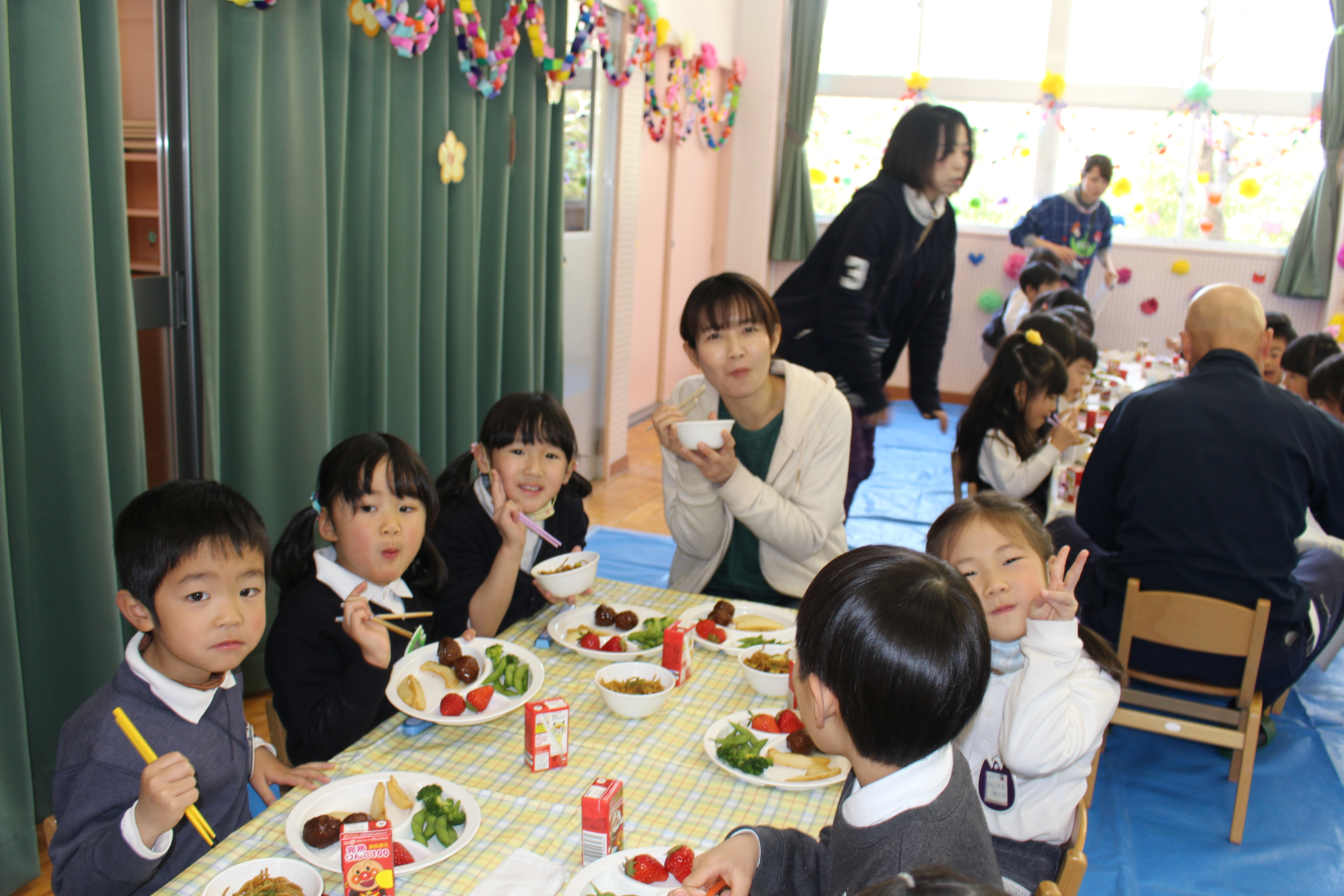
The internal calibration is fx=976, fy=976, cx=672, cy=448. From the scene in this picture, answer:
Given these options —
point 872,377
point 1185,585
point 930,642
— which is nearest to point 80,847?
point 930,642

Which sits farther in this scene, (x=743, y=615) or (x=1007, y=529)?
(x=743, y=615)

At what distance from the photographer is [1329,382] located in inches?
127

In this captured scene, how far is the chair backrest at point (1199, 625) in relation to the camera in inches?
88.9

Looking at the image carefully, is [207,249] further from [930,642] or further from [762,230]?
[762,230]

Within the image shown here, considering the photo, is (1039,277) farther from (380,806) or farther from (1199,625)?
(380,806)

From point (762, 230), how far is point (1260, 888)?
19.7 ft

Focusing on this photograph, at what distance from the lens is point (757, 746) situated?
142cm

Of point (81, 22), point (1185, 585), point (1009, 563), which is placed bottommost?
point (1185, 585)

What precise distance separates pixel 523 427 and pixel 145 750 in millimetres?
1005

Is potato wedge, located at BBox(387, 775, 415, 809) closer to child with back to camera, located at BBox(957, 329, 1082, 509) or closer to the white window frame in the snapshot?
child with back to camera, located at BBox(957, 329, 1082, 509)

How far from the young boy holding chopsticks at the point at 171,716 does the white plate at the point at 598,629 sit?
1.70 ft

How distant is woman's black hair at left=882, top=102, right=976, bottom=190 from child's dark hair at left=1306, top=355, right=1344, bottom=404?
1.49 meters

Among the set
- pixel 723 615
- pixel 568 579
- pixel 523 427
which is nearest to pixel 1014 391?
pixel 723 615

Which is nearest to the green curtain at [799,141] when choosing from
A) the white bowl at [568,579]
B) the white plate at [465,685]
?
the white bowl at [568,579]
